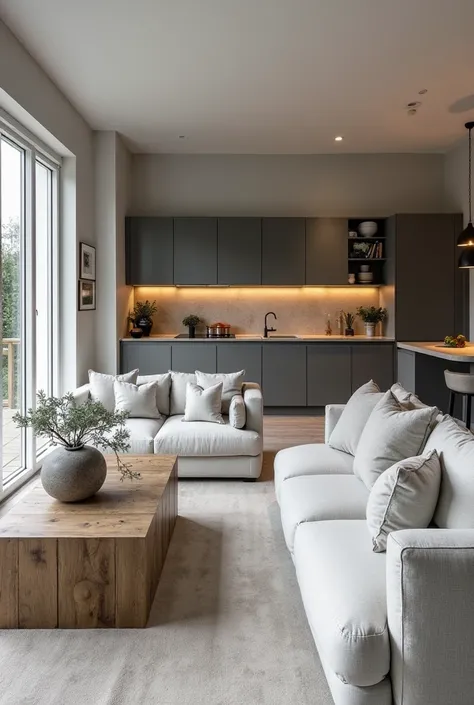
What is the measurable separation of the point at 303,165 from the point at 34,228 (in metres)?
3.76

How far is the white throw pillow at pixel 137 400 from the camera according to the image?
447cm

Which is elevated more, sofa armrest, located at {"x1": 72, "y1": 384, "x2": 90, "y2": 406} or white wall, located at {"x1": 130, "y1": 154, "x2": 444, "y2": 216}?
white wall, located at {"x1": 130, "y1": 154, "x2": 444, "y2": 216}

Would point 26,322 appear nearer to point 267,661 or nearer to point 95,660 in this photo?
point 95,660

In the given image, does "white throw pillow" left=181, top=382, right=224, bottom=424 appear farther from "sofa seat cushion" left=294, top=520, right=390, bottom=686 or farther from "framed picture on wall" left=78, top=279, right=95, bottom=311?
"sofa seat cushion" left=294, top=520, right=390, bottom=686

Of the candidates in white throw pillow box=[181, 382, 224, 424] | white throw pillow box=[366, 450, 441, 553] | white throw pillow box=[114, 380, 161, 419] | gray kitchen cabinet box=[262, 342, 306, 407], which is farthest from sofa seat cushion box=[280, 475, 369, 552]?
gray kitchen cabinet box=[262, 342, 306, 407]

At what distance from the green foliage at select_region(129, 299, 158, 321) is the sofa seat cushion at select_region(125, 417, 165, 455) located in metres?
2.74

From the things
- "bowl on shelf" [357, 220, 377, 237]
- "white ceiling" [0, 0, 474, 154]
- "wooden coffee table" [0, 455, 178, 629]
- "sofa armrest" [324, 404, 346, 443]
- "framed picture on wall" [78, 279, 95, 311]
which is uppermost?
"white ceiling" [0, 0, 474, 154]

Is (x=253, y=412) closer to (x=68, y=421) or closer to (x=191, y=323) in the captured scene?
(x=68, y=421)

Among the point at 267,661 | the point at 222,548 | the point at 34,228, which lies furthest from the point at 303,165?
the point at 267,661

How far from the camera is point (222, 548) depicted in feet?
9.78

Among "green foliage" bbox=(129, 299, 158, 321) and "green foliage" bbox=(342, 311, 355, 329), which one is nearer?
"green foliage" bbox=(129, 299, 158, 321)

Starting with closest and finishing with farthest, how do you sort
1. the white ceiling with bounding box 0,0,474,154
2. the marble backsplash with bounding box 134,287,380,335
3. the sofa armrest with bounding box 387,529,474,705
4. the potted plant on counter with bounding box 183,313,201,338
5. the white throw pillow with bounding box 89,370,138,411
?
the sofa armrest with bounding box 387,529,474,705, the white ceiling with bounding box 0,0,474,154, the white throw pillow with bounding box 89,370,138,411, the potted plant on counter with bounding box 183,313,201,338, the marble backsplash with bounding box 134,287,380,335

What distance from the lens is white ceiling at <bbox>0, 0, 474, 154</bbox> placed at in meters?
3.63

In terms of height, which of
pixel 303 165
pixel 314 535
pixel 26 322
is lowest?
pixel 314 535
